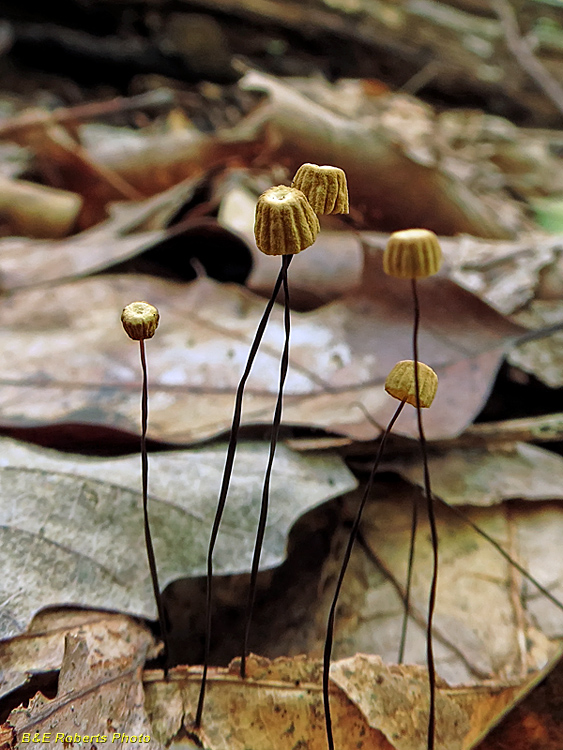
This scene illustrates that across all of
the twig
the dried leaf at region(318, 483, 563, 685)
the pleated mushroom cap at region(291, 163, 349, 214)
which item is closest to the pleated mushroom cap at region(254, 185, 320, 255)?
the pleated mushroom cap at region(291, 163, 349, 214)

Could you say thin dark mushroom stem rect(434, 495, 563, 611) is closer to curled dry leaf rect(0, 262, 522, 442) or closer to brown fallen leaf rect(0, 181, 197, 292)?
curled dry leaf rect(0, 262, 522, 442)

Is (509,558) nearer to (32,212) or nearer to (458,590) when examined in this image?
(458,590)

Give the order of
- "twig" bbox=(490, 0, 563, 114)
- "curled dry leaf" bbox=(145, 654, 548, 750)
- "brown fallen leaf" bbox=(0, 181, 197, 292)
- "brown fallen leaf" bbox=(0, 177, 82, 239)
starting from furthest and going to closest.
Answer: "twig" bbox=(490, 0, 563, 114) < "brown fallen leaf" bbox=(0, 177, 82, 239) < "brown fallen leaf" bbox=(0, 181, 197, 292) < "curled dry leaf" bbox=(145, 654, 548, 750)

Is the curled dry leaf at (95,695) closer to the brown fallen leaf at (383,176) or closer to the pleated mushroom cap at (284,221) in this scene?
the pleated mushroom cap at (284,221)

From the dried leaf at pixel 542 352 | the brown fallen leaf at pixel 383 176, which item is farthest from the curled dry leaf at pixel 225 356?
the brown fallen leaf at pixel 383 176

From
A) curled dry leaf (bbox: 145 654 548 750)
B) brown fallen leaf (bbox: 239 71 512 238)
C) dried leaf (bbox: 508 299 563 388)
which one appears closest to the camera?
curled dry leaf (bbox: 145 654 548 750)

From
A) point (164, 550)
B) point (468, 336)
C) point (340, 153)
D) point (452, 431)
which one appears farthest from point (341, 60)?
point (164, 550)
